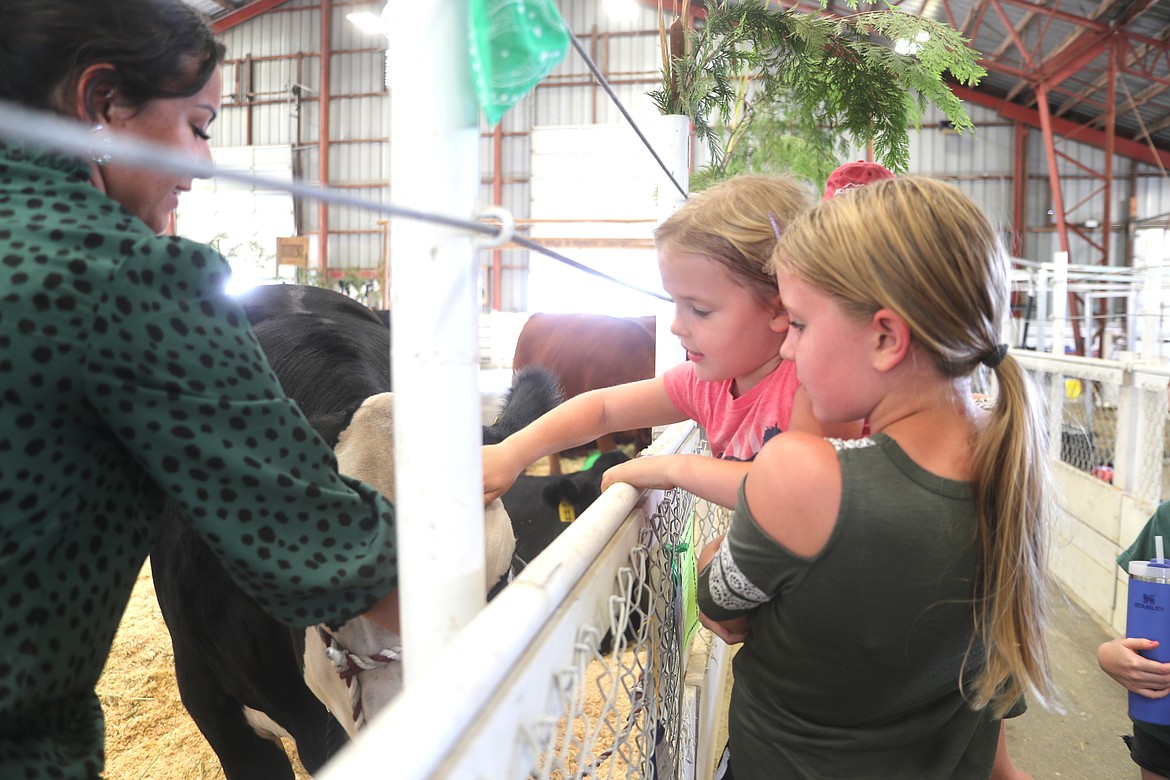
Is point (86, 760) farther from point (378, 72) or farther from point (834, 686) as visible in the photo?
point (378, 72)

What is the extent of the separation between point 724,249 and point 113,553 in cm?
91

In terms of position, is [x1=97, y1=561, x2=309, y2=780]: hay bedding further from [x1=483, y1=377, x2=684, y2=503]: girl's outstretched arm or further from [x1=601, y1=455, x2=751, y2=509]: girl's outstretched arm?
[x1=601, y1=455, x2=751, y2=509]: girl's outstretched arm

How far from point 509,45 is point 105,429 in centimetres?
47

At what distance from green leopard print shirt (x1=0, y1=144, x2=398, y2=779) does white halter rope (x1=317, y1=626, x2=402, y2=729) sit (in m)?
0.52

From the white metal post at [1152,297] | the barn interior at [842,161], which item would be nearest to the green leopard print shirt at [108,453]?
the barn interior at [842,161]

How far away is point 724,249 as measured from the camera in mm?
1312

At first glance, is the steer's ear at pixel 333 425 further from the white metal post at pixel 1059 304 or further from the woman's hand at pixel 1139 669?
the white metal post at pixel 1059 304

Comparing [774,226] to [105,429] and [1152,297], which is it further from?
[1152,297]

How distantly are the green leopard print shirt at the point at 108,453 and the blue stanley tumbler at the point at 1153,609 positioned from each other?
142 cm

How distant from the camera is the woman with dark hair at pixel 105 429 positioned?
664 millimetres

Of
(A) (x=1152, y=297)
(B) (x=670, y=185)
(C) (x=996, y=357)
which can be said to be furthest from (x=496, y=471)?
(A) (x=1152, y=297)

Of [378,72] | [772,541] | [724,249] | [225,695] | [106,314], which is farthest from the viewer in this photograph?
[378,72]

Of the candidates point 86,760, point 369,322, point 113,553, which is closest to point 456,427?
point 113,553

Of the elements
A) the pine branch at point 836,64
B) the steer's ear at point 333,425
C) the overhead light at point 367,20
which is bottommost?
the steer's ear at point 333,425
